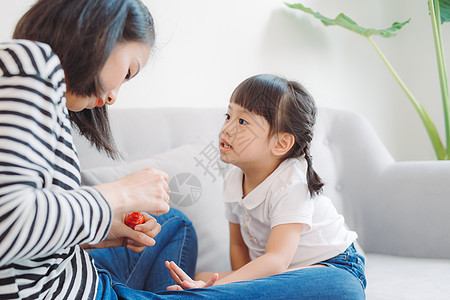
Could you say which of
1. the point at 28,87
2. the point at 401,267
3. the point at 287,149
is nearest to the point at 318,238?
the point at 287,149

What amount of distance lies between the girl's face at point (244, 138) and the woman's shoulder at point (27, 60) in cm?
54

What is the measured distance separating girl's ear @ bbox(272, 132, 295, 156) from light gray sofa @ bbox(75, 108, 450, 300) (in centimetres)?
25

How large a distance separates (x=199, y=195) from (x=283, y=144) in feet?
0.92

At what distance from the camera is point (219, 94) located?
67.6 inches

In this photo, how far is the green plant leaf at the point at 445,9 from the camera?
81.4 inches

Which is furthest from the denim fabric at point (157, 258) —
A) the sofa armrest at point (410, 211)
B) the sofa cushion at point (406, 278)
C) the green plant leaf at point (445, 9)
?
the green plant leaf at point (445, 9)

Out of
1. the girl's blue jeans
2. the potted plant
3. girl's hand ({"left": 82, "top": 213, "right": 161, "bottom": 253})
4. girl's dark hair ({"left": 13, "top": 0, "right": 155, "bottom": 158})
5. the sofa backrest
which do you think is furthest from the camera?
the potted plant

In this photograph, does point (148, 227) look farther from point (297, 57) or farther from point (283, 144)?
point (297, 57)

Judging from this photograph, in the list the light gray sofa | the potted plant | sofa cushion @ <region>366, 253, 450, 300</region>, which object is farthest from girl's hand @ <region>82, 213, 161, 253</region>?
the potted plant

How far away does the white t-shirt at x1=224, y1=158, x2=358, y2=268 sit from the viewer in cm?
101

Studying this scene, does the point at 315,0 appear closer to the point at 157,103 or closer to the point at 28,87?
the point at 157,103

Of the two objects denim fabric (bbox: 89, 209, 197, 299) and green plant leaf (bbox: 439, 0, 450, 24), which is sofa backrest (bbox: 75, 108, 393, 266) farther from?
green plant leaf (bbox: 439, 0, 450, 24)

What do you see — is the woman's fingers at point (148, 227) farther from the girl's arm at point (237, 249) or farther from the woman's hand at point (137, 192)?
the girl's arm at point (237, 249)

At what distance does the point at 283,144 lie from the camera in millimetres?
1097
